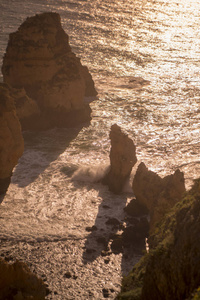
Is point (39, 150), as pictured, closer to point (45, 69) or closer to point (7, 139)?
point (45, 69)

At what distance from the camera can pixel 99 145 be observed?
3106cm

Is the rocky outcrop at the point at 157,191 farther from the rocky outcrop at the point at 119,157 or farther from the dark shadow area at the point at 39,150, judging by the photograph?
Result: the dark shadow area at the point at 39,150

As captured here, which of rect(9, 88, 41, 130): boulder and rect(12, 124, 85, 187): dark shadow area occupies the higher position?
rect(9, 88, 41, 130): boulder

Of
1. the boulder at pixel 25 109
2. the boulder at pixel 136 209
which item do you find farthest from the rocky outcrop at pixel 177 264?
the boulder at pixel 25 109

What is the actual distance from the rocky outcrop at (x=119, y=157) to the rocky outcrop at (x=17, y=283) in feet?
36.6

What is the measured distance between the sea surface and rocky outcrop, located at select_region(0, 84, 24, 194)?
1.34 m

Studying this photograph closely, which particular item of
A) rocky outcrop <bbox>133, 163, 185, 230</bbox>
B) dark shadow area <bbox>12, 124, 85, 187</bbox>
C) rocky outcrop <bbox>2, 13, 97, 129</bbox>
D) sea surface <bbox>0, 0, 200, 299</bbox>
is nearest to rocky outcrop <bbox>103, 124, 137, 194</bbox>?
sea surface <bbox>0, 0, 200, 299</bbox>

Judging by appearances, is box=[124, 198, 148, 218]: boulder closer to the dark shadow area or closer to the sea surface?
the sea surface

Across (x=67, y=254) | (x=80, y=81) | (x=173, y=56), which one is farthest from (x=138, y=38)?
(x=67, y=254)

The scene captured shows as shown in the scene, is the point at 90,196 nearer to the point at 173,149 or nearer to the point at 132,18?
the point at 173,149

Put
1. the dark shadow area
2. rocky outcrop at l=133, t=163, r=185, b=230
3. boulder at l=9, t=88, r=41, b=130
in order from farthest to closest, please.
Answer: boulder at l=9, t=88, r=41, b=130, the dark shadow area, rocky outcrop at l=133, t=163, r=185, b=230

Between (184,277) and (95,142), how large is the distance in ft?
77.5

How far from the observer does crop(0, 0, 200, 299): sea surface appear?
17.9 meters

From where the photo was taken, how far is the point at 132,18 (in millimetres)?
68688
